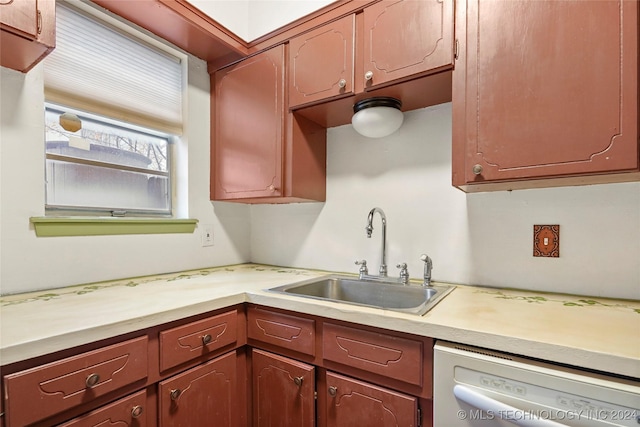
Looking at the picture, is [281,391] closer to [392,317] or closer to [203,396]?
[203,396]

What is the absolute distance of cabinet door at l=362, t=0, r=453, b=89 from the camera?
46.5 inches

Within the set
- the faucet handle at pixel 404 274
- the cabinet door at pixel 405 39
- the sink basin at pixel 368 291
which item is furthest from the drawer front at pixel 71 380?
the cabinet door at pixel 405 39

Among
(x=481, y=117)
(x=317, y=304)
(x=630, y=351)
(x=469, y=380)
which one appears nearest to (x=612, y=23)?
(x=481, y=117)

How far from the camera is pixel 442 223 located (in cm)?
149

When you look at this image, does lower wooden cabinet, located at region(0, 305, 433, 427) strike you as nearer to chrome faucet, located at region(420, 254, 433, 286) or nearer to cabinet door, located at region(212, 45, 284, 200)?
chrome faucet, located at region(420, 254, 433, 286)

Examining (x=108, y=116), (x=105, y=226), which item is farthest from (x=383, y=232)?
(x=108, y=116)

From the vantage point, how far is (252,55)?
1727mm

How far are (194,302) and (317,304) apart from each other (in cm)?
44

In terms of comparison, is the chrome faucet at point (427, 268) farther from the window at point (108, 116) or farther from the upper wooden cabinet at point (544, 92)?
the window at point (108, 116)

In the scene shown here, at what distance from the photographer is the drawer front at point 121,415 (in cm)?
85

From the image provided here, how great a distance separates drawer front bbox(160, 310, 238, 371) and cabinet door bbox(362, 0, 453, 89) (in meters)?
1.16

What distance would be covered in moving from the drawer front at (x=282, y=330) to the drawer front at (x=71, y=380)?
1.36ft

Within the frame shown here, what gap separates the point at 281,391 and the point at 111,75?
5.39 feet

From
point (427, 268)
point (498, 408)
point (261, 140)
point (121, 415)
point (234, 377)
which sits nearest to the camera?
point (498, 408)
